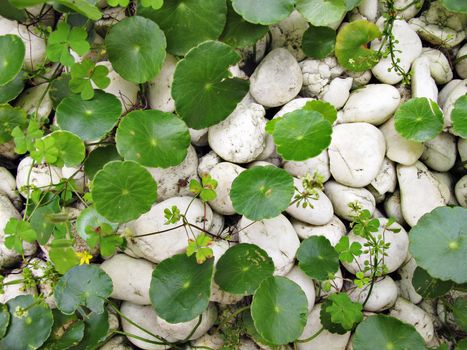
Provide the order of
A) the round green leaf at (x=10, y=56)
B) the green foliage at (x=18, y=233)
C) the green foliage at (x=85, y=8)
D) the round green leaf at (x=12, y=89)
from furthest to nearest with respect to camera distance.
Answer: the round green leaf at (x=12, y=89)
the round green leaf at (x=10, y=56)
the green foliage at (x=18, y=233)
the green foliage at (x=85, y=8)

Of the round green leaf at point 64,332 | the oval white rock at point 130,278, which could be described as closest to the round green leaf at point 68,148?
the oval white rock at point 130,278

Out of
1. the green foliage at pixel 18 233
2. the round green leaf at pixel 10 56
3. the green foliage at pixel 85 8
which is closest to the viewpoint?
the green foliage at pixel 85 8

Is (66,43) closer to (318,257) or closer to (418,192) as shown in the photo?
(318,257)

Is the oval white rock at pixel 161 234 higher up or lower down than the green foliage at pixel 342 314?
higher up

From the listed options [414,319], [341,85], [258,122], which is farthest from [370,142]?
[414,319]

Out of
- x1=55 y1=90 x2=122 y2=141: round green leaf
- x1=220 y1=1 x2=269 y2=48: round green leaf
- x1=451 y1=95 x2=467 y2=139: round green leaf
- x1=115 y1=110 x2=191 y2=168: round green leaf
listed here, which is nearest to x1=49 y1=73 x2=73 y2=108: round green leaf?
x1=55 y1=90 x2=122 y2=141: round green leaf

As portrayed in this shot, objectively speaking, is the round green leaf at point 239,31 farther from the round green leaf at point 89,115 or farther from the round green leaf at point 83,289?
the round green leaf at point 83,289

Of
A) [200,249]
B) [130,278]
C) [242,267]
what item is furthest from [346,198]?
[130,278]
